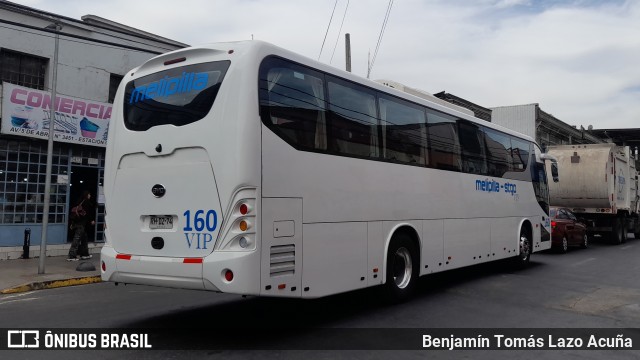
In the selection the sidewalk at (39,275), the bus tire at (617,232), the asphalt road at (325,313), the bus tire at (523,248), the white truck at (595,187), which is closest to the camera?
the asphalt road at (325,313)

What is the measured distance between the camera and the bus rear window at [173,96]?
589 cm

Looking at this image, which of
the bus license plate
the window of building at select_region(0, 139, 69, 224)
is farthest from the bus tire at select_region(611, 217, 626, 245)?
the window of building at select_region(0, 139, 69, 224)

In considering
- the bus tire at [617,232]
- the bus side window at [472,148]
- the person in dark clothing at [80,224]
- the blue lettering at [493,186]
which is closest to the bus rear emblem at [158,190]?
→ the bus side window at [472,148]

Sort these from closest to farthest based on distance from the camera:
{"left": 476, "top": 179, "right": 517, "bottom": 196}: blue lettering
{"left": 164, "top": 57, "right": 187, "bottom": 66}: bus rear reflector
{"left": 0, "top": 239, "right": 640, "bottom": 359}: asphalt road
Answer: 1. {"left": 0, "top": 239, "right": 640, "bottom": 359}: asphalt road
2. {"left": 164, "top": 57, "right": 187, "bottom": 66}: bus rear reflector
3. {"left": 476, "top": 179, "right": 517, "bottom": 196}: blue lettering

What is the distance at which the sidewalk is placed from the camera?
9.80m

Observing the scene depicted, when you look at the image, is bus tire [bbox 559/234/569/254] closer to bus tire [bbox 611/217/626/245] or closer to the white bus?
bus tire [bbox 611/217/626/245]

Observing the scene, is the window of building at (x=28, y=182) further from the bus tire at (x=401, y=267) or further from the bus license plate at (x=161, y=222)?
the bus tire at (x=401, y=267)

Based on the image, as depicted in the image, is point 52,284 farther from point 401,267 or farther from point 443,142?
point 443,142

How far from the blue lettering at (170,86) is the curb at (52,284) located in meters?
5.25

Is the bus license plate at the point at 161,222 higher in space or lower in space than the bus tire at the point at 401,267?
higher

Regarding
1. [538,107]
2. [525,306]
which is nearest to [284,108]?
[525,306]

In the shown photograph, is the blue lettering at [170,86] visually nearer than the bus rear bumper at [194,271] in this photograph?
No

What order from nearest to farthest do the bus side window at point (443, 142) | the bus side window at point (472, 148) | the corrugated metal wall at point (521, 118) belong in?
the bus side window at point (443, 142) → the bus side window at point (472, 148) → the corrugated metal wall at point (521, 118)

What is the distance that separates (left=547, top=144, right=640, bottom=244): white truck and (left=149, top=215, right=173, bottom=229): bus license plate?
17.9 m
